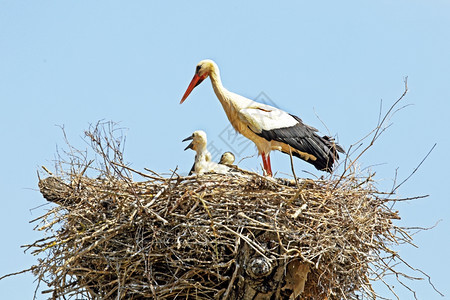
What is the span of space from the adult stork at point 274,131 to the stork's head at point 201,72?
204 mm

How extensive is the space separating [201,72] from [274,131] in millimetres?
1063

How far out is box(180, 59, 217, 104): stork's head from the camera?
8.27m

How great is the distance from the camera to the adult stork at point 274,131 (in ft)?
25.7

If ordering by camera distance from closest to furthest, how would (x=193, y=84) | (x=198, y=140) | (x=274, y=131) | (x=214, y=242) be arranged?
(x=214, y=242) → (x=274, y=131) → (x=198, y=140) → (x=193, y=84)

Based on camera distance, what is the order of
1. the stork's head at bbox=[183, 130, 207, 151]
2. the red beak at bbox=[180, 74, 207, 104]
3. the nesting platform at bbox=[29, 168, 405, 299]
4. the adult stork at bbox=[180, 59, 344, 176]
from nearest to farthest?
the nesting platform at bbox=[29, 168, 405, 299] < the adult stork at bbox=[180, 59, 344, 176] < the stork's head at bbox=[183, 130, 207, 151] < the red beak at bbox=[180, 74, 207, 104]

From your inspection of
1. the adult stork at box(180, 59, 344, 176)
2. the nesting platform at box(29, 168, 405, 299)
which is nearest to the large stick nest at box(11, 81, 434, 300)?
the nesting platform at box(29, 168, 405, 299)

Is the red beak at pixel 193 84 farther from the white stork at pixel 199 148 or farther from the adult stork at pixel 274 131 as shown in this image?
the white stork at pixel 199 148

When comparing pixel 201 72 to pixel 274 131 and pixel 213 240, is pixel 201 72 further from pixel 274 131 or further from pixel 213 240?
pixel 213 240

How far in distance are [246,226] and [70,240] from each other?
1.39 metres

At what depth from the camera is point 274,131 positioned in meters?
7.83

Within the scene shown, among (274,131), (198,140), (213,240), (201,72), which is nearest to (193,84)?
(201,72)

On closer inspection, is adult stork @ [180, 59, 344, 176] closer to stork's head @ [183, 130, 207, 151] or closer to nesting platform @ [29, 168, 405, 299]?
stork's head @ [183, 130, 207, 151]

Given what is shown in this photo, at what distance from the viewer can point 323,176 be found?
646 centimetres

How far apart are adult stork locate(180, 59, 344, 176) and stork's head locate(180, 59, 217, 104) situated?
0.67ft
